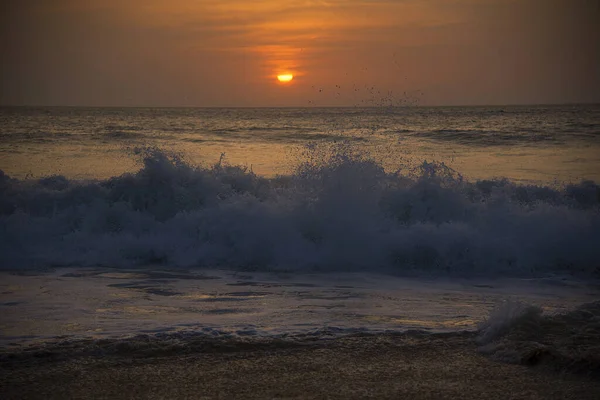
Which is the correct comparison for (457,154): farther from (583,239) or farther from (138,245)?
(138,245)

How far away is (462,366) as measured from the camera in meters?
3.92

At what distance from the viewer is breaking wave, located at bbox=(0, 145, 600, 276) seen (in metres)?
8.54

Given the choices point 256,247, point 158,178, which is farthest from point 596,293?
point 158,178

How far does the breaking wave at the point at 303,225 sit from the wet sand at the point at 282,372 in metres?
3.90

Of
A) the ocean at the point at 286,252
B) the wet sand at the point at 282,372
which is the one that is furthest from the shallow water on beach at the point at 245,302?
the wet sand at the point at 282,372

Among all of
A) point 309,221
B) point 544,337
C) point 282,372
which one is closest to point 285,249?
point 309,221

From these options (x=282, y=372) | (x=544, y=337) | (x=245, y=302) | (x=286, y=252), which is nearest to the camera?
(x=282, y=372)

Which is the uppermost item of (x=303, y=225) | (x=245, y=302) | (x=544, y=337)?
(x=303, y=225)

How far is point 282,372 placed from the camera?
3816mm

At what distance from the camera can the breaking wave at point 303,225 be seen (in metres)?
8.54

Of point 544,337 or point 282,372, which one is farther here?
point 544,337

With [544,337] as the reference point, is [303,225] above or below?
above

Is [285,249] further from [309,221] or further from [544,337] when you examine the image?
[544,337]

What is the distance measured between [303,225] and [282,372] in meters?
5.71
